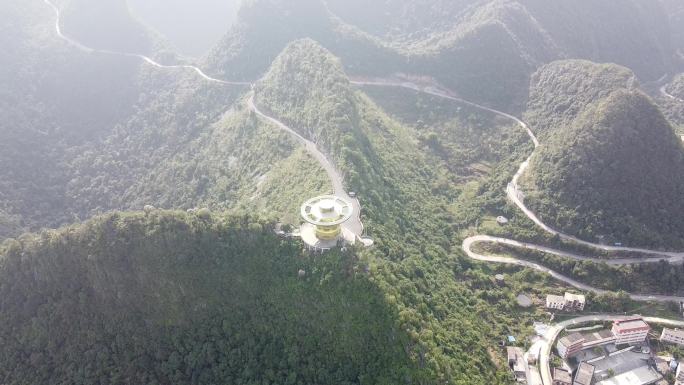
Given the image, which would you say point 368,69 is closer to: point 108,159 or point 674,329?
point 108,159

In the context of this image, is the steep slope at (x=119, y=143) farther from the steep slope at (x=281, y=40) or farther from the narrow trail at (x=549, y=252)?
the narrow trail at (x=549, y=252)

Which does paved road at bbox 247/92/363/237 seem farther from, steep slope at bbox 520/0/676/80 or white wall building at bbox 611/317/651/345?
steep slope at bbox 520/0/676/80

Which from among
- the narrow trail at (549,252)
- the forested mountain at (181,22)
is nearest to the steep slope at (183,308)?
the narrow trail at (549,252)

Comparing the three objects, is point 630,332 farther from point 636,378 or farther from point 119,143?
point 119,143

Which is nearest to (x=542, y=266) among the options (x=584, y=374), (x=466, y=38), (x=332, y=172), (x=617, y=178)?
(x=617, y=178)

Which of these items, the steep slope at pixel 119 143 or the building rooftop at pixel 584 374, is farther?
the steep slope at pixel 119 143

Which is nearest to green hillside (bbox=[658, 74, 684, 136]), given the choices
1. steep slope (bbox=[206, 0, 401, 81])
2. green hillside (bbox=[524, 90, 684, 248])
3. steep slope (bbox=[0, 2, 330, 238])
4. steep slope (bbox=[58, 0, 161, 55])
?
green hillside (bbox=[524, 90, 684, 248])
